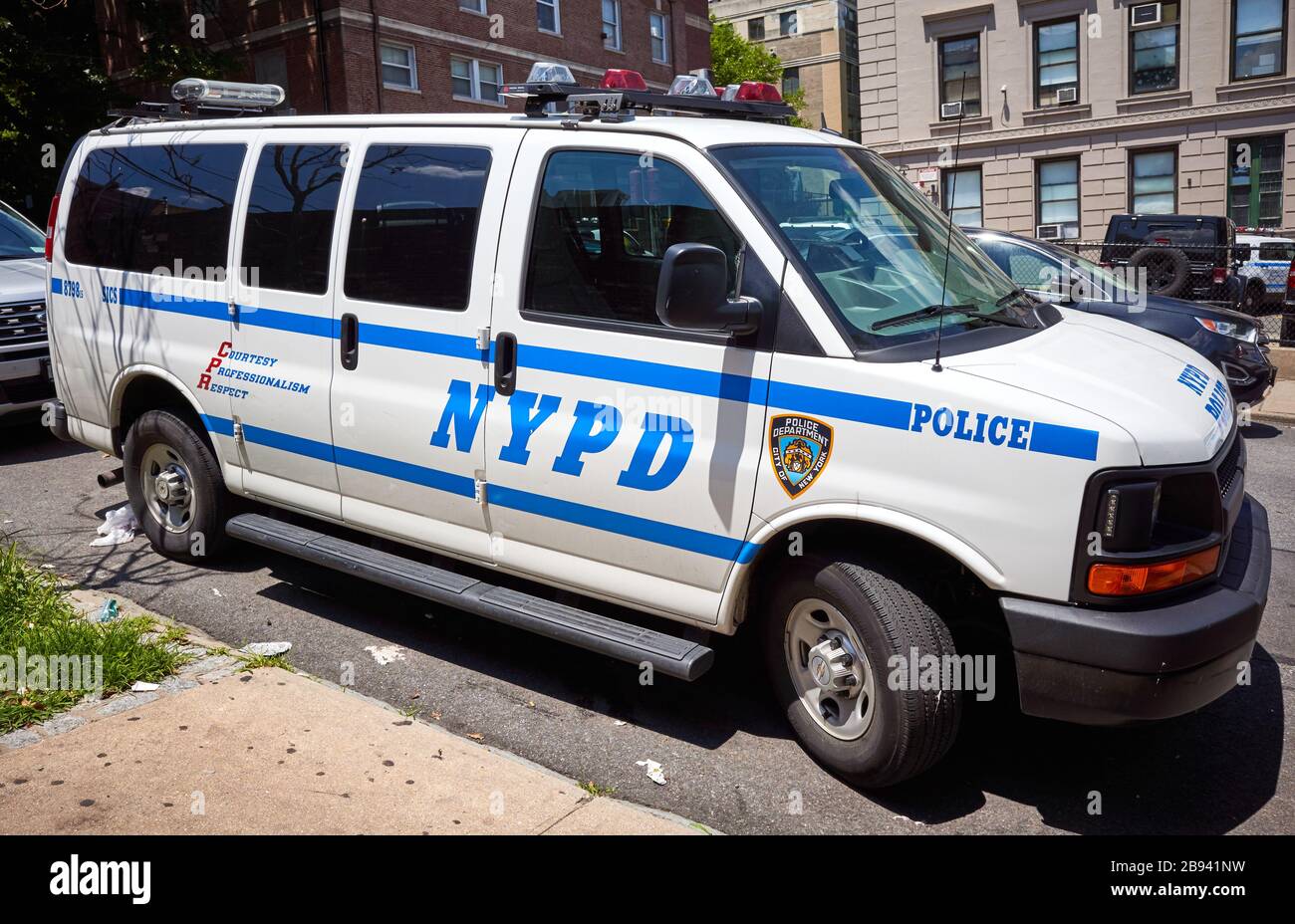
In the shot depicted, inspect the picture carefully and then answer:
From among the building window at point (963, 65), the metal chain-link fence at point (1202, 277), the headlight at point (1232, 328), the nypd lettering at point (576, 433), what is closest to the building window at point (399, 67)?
the building window at point (963, 65)

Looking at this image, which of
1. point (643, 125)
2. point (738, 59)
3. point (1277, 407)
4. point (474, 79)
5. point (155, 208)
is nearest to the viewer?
point (643, 125)

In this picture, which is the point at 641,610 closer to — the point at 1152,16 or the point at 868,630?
the point at 868,630

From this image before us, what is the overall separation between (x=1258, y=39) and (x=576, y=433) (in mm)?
30977

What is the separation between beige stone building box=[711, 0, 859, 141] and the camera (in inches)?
2699

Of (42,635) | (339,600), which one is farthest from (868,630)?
(42,635)

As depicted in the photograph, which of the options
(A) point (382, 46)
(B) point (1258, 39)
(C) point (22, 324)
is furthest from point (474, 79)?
(C) point (22, 324)

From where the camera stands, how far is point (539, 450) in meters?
4.41

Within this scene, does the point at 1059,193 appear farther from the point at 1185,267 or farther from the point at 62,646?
the point at 62,646

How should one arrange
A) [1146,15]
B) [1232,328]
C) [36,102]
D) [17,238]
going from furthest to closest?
[1146,15] → [36,102] → [17,238] → [1232,328]

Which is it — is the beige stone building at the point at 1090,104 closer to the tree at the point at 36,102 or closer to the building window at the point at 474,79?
the building window at the point at 474,79

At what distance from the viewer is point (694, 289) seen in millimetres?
3680

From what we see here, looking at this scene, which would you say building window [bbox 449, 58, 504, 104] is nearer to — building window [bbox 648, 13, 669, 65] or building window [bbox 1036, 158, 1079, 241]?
building window [bbox 648, 13, 669, 65]

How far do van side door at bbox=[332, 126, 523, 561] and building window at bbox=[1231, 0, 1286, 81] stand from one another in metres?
30.3

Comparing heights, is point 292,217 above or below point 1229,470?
above
